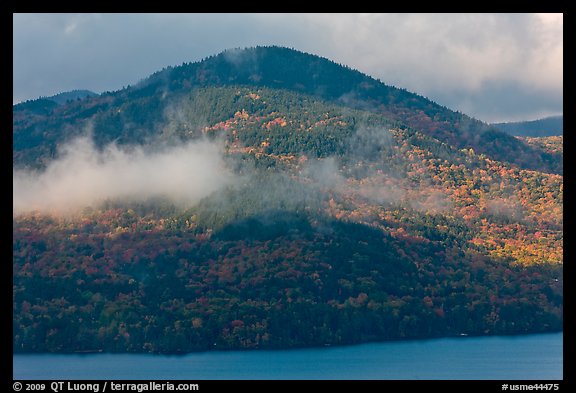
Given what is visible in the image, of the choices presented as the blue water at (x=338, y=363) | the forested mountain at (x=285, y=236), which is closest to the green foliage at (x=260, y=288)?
the forested mountain at (x=285, y=236)

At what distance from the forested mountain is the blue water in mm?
6749

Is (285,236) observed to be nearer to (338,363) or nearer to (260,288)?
(260,288)

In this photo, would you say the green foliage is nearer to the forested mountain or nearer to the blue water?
the forested mountain

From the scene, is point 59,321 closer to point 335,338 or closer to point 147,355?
point 147,355

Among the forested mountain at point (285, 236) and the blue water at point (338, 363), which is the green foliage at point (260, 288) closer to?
the forested mountain at point (285, 236)

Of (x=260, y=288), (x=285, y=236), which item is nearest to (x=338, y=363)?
(x=260, y=288)

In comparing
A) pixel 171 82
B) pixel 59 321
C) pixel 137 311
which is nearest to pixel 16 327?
pixel 59 321

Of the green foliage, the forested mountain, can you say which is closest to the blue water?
the green foliage

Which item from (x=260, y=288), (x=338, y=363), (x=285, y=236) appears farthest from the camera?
(x=285, y=236)

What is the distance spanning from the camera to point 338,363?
104812mm

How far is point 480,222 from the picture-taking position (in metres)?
164

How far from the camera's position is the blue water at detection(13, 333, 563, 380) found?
9638cm

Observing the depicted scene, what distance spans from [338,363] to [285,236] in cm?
4153
